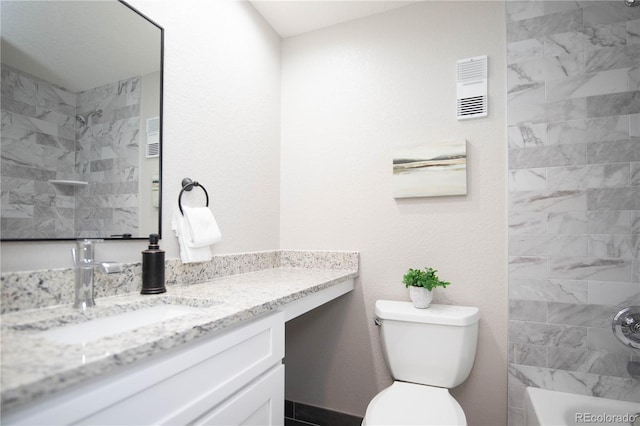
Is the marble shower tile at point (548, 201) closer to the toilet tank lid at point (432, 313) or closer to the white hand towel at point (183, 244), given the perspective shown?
the toilet tank lid at point (432, 313)

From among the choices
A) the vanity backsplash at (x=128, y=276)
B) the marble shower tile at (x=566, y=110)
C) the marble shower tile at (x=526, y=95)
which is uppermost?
the marble shower tile at (x=526, y=95)

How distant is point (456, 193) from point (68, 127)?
165 cm

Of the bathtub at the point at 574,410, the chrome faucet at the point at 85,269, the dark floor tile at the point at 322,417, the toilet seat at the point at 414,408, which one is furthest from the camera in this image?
the dark floor tile at the point at 322,417

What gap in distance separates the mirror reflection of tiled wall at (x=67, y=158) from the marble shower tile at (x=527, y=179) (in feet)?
5.48

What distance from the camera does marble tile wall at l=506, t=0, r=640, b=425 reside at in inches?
60.4

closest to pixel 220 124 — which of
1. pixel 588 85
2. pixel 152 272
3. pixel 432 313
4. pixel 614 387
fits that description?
pixel 152 272

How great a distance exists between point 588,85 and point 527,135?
1.06ft

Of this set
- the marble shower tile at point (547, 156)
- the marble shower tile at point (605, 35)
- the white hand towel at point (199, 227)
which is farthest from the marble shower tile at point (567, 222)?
the white hand towel at point (199, 227)

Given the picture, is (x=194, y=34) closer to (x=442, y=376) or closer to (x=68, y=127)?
(x=68, y=127)

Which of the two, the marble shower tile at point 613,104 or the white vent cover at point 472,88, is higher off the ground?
the white vent cover at point 472,88

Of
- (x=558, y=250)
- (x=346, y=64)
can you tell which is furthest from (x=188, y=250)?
(x=558, y=250)

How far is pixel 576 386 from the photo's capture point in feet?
5.18

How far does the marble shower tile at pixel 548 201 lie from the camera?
1592 mm

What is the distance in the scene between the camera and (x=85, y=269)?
103cm
